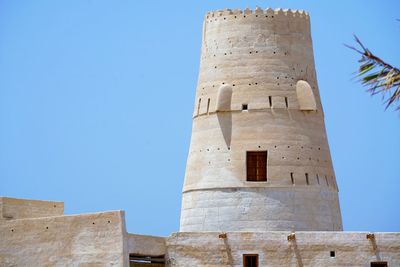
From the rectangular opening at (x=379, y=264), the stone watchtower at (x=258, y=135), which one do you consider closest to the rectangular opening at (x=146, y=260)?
the stone watchtower at (x=258, y=135)

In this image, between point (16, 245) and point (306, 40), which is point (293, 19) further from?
point (16, 245)

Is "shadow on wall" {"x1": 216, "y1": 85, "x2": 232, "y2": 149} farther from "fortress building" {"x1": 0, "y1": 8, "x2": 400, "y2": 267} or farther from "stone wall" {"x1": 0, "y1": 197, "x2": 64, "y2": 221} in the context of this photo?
"stone wall" {"x1": 0, "y1": 197, "x2": 64, "y2": 221}

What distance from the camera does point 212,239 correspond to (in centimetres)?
3122

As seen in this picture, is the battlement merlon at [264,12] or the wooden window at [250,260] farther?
the battlement merlon at [264,12]

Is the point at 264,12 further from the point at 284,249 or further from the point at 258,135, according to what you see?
the point at 284,249

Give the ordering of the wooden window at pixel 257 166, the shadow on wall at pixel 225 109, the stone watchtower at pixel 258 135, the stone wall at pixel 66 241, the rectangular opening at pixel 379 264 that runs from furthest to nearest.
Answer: the shadow on wall at pixel 225 109 < the wooden window at pixel 257 166 < the stone watchtower at pixel 258 135 < the rectangular opening at pixel 379 264 < the stone wall at pixel 66 241

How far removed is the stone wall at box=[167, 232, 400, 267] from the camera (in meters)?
30.5

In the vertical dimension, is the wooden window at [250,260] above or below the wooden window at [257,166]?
below

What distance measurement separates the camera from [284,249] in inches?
1214

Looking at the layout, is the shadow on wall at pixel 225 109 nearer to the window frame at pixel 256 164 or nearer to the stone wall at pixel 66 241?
the window frame at pixel 256 164

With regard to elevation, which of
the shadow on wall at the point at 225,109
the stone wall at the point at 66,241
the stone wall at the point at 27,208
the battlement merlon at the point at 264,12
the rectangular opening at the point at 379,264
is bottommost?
the rectangular opening at the point at 379,264

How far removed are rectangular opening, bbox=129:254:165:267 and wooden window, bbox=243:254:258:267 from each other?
94.3 inches

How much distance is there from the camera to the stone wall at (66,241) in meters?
30.1

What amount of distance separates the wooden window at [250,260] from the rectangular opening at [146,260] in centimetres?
240
